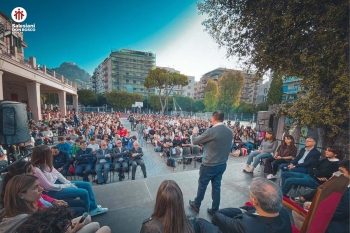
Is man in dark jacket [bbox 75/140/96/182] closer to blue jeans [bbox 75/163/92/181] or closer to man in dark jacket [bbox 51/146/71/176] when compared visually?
blue jeans [bbox 75/163/92/181]

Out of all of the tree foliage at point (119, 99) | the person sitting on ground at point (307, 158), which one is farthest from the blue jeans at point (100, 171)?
the tree foliage at point (119, 99)

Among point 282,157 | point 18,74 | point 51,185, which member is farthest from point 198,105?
point 51,185

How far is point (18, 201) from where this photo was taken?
1.38 meters

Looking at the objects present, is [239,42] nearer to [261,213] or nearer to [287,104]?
[287,104]

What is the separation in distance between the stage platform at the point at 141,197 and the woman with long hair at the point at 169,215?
4.40ft

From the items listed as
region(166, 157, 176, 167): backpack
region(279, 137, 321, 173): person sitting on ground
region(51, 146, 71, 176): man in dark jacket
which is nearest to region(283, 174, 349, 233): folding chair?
region(279, 137, 321, 173): person sitting on ground

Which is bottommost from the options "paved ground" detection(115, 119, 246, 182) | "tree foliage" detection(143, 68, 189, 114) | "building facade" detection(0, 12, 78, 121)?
"paved ground" detection(115, 119, 246, 182)

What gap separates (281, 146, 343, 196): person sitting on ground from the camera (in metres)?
2.81

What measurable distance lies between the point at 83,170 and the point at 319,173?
235 inches

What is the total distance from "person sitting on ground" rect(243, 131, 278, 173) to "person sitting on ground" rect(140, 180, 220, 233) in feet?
12.2

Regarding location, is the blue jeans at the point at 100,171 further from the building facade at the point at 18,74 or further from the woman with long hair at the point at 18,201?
the building facade at the point at 18,74

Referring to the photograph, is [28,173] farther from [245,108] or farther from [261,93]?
[261,93]

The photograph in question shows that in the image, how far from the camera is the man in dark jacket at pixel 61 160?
4.55 m

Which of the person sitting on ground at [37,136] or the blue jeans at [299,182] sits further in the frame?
the person sitting on ground at [37,136]
